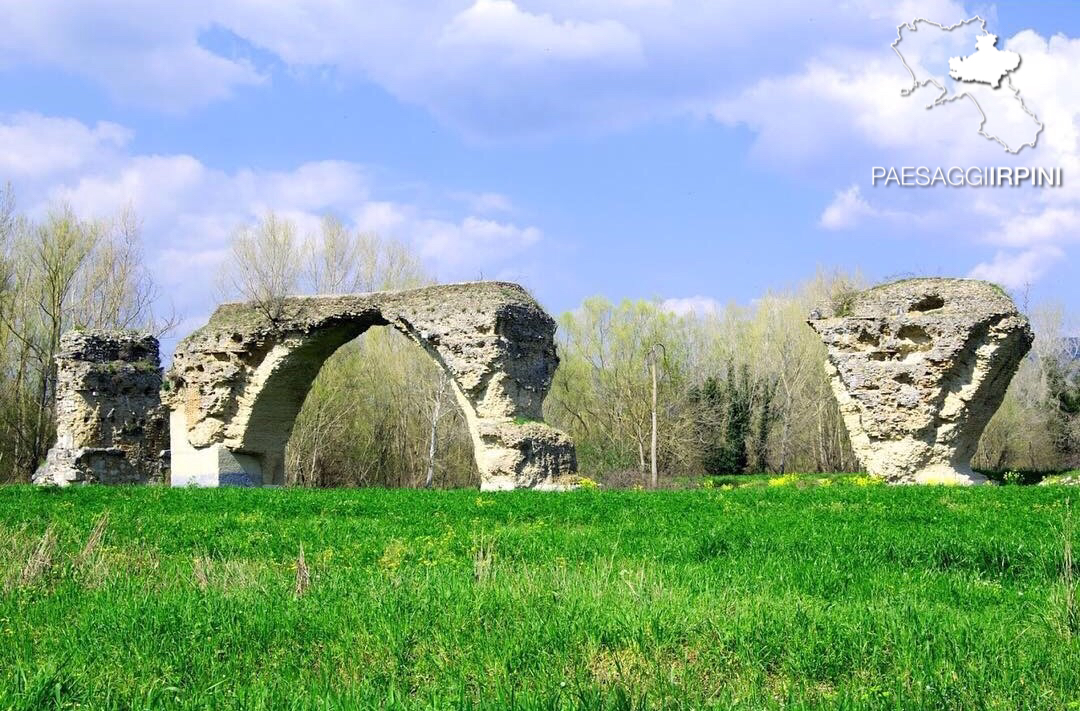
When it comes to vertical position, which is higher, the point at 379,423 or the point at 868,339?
the point at 868,339

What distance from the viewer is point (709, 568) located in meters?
7.14

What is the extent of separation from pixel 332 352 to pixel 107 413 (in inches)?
228

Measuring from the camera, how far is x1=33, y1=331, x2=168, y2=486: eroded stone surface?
22.1 metres

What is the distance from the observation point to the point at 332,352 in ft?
69.8

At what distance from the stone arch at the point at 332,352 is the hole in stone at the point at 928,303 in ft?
22.5

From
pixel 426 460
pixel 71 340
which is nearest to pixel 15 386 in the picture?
pixel 71 340

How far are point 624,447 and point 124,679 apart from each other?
30903mm

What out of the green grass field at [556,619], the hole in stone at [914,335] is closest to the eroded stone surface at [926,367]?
the hole in stone at [914,335]

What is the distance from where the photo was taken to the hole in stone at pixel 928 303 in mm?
17828

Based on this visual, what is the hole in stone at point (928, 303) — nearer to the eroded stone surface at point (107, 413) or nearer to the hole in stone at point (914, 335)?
the hole in stone at point (914, 335)

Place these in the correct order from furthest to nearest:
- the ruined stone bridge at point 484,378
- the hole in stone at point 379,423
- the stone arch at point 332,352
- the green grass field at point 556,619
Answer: the hole in stone at point 379,423, the stone arch at point 332,352, the ruined stone bridge at point 484,378, the green grass field at point 556,619

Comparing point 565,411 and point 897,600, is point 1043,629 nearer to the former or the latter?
point 897,600

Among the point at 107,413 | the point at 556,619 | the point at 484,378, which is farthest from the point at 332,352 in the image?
the point at 556,619

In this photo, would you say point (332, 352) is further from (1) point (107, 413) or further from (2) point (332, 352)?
(1) point (107, 413)
